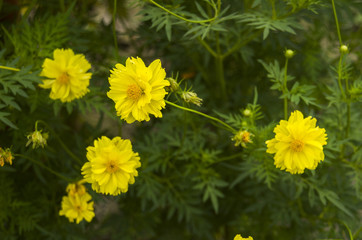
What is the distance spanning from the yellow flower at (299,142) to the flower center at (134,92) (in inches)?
14.0

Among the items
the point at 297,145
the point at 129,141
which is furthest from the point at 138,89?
the point at 297,145

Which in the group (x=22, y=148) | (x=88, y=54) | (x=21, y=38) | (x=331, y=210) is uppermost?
(x=331, y=210)

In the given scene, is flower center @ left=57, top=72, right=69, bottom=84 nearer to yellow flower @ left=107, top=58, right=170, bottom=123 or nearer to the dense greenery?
the dense greenery

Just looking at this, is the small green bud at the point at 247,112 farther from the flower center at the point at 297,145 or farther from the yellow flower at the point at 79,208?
the yellow flower at the point at 79,208

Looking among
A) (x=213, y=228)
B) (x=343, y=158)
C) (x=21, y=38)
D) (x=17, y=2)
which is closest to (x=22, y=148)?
(x=21, y=38)

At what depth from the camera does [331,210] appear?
5.28ft

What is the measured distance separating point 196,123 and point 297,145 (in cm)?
65

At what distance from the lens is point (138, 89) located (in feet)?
3.63

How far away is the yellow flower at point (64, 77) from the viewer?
1288 millimetres

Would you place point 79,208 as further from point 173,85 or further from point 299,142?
point 299,142

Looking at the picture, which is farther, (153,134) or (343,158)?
(153,134)

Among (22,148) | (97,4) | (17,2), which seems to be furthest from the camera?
(97,4)

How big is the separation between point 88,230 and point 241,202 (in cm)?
67

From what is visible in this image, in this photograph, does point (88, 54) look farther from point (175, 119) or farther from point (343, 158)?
point (343, 158)
